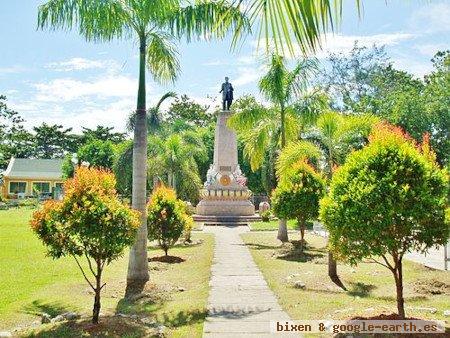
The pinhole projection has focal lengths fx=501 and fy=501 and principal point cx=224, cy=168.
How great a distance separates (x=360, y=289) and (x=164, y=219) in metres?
6.42

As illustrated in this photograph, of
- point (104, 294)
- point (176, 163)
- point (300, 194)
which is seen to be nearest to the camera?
point (104, 294)

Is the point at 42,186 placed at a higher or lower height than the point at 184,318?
higher

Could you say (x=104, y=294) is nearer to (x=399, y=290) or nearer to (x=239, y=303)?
(x=239, y=303)

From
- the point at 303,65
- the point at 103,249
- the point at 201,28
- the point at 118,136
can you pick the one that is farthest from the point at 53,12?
the point at 118,136

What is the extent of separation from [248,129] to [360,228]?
13.2 m

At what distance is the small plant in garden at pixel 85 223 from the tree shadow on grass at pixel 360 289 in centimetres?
484

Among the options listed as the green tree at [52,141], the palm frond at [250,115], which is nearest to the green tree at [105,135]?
the green tree at [52,141]

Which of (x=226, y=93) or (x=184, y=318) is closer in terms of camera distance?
(x=184, y=318)

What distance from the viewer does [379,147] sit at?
6438mm

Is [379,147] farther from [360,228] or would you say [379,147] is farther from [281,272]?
[281,272]

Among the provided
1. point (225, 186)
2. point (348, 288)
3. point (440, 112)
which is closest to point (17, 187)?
point (225, 186)

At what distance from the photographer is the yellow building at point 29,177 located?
205 feet

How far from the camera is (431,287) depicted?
10.3m

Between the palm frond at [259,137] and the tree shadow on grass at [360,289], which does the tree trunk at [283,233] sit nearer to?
the palm frond at [259,137]
